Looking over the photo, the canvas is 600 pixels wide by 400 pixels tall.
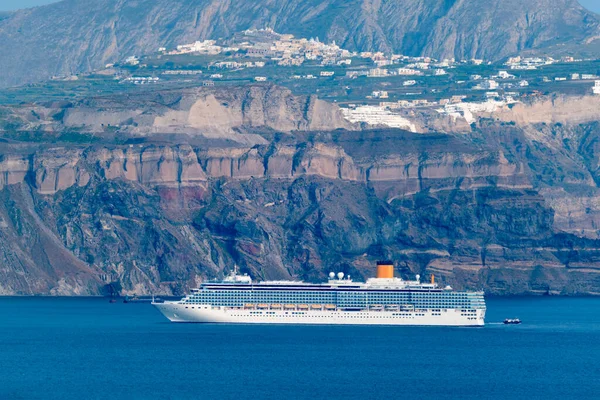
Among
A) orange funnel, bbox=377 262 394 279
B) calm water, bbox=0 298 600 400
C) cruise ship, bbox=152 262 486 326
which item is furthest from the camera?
orange funnel, bbox=377 262 394 279

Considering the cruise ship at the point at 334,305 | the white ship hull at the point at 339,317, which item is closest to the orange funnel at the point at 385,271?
the cruise ship at the point at 334,305

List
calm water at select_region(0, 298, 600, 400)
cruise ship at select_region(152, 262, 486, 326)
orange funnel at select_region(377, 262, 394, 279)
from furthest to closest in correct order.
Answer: orange funnel at select_region(377, 262, 394, 279), cruise ship at select_region(152, 262, 486, 326), calm water at select_region(0, 298, 600, 400)

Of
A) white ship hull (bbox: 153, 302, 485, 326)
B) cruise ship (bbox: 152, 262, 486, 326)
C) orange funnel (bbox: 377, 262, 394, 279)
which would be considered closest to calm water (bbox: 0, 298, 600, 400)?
white ship hull (bbox: 153, 302, 485, 326)

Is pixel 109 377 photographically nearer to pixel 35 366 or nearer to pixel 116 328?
pixel 35 366

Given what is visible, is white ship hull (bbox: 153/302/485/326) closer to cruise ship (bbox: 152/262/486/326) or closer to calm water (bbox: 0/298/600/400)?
cruise ship (bbox: 152/262/486/326)

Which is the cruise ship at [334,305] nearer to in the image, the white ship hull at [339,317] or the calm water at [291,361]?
the white ship hull at [339,317]

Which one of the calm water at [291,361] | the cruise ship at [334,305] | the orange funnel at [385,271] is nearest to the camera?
the calm water at [291,361]
